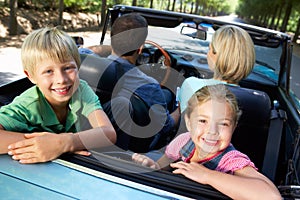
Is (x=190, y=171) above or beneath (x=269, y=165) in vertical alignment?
above

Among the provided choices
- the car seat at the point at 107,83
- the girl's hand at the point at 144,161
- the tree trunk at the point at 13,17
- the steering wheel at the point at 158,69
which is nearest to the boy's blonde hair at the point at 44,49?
the car seat at the point at 107,83

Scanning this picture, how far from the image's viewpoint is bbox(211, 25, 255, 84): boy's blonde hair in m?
2.07

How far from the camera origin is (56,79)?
160 cm

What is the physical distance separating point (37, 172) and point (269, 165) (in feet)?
4.71

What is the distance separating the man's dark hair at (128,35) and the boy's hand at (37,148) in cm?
125

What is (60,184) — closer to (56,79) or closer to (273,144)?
(56,79)

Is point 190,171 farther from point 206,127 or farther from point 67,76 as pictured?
point 67,76

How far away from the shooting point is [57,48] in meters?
1.60

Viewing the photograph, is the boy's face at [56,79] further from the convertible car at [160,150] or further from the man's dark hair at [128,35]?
the man's dark hair at [128,35]

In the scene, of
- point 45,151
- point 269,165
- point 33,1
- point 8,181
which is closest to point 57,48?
point 45,151

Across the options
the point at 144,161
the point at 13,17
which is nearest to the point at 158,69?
the point at 144,161

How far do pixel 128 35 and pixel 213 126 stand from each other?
133 centimetres

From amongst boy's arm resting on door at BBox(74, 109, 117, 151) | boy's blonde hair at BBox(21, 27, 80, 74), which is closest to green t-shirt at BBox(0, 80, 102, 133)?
boy's arm resting on door at BBox(74, 109, 117, 151)

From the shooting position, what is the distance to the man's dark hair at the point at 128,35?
2.47 meters
